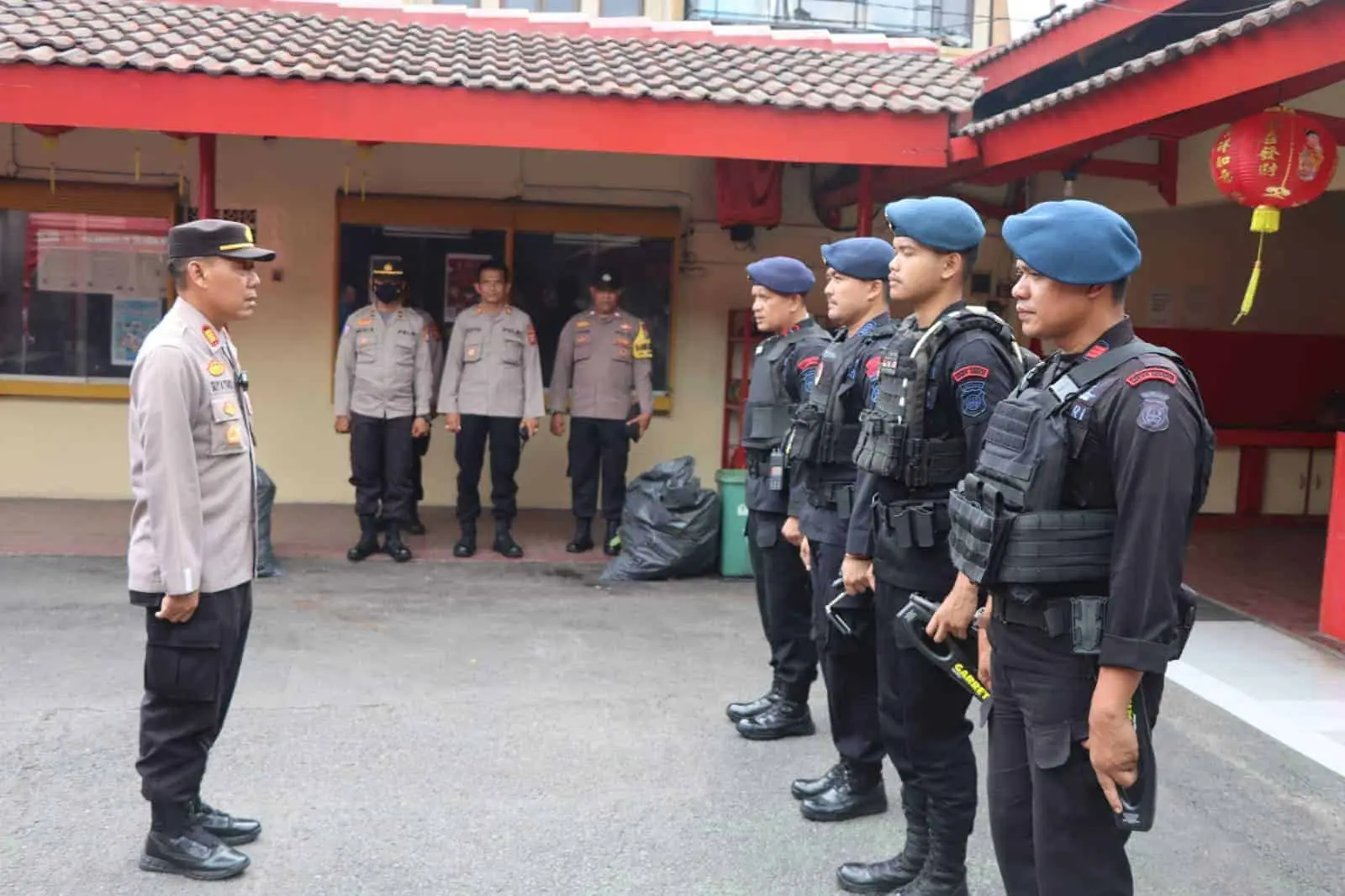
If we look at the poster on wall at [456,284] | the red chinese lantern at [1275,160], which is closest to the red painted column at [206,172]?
the poster on wall at [456,284]

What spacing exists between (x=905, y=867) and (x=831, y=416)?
4.59ft

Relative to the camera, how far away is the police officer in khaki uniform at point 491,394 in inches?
299

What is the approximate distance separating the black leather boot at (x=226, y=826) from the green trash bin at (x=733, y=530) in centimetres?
413

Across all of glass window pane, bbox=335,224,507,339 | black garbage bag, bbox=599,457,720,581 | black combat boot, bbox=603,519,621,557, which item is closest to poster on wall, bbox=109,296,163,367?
glass window pane, bbox=335,224,507,339

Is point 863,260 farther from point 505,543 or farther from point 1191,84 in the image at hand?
point 505,543

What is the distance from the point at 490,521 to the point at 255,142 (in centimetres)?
345

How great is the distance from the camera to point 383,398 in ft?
24.1

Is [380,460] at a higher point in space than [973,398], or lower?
lower

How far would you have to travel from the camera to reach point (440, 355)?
26.0ft

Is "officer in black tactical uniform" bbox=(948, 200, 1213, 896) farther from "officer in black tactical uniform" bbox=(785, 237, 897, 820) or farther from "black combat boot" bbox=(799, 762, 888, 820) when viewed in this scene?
"black combat boot" bbox=(799, 762, 888, 820)

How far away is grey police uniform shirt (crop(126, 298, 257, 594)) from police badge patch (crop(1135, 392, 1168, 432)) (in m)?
2.40

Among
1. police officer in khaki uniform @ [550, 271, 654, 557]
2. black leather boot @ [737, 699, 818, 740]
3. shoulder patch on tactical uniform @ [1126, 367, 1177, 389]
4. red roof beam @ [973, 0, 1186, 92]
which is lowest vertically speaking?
black leather boot @ [737, 699, 818, 740]

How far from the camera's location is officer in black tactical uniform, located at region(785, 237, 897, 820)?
3736mm

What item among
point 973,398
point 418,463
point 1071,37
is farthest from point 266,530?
point 1071,37
